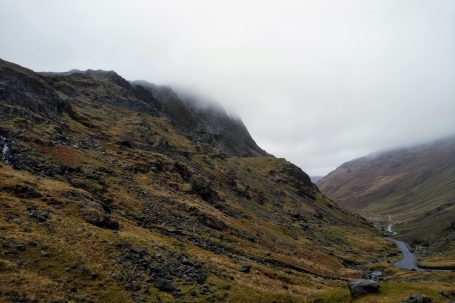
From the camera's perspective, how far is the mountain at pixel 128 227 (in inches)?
2183

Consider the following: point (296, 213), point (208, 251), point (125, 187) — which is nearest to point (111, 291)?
point (208, 251)

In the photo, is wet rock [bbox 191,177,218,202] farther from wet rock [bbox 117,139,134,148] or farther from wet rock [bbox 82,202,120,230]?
wet rock [bbox 82,202,120,230]

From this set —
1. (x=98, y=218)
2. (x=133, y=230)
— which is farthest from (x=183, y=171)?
(x=98, y=218)

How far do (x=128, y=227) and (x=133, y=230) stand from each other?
1841mm

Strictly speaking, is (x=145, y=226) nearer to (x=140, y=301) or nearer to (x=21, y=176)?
(x=21, y=176)

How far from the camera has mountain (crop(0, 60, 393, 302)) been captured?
55.4 m

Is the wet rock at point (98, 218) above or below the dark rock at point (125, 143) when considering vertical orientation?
below

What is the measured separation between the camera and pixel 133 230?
83062mm

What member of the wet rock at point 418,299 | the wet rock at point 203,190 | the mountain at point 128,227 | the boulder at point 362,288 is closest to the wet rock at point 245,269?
the mountain at point 128,227

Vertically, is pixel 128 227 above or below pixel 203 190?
below

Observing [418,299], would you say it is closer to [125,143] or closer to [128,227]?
[128,227]

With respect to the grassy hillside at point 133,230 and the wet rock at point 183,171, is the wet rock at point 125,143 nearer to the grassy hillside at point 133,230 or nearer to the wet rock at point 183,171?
the grassy hillside at point 133,230

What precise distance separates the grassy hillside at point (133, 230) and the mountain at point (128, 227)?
0.27 meters

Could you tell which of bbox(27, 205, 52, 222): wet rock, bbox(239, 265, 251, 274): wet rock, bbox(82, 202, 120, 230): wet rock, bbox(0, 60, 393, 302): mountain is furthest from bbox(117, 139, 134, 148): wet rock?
bbox(239, 265, 251, 274): wet rock
